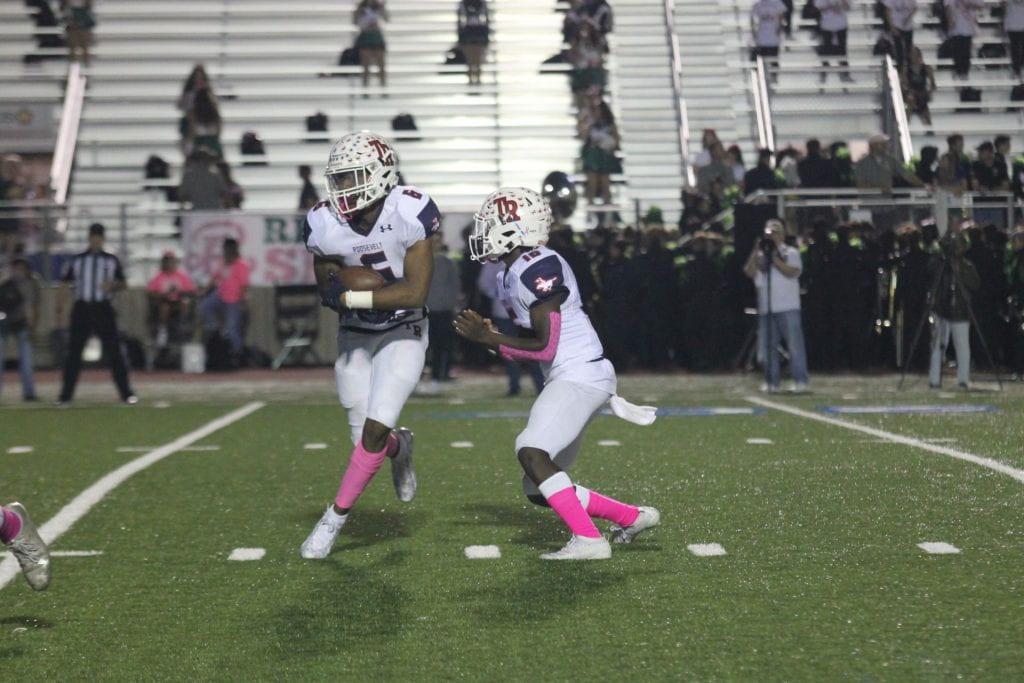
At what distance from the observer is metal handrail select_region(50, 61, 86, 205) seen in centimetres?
2456

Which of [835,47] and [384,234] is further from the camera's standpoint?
[835,47]

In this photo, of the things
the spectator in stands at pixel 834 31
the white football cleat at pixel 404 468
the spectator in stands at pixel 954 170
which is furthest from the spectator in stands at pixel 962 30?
the white football cleat at pixel 404 468

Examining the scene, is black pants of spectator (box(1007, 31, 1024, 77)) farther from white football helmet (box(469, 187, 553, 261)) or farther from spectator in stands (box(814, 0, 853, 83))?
white football helmet (box(469, 187, 553, 261))

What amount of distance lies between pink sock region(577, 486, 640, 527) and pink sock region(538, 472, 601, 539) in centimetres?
15

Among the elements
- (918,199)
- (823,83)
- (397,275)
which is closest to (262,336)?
(918,199)

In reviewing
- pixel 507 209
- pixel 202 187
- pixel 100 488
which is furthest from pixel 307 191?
pixel 507 209

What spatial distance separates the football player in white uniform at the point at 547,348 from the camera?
22.1ft

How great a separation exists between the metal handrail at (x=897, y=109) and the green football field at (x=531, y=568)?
1403 cm

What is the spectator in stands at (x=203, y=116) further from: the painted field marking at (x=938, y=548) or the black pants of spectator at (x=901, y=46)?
the painted field marking at (x=938, y=548)

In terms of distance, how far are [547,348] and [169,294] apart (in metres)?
14.8

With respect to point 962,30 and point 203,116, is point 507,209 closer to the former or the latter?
point 203,116

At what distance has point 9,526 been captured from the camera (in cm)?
582

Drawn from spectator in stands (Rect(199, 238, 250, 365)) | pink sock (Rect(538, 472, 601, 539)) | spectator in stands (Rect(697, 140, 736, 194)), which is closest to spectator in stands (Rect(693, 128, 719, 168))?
spectator in stands (Rect(697, 140, 736, 194))

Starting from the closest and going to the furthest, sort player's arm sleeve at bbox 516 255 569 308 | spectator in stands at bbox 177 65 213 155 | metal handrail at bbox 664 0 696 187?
1. player's arm sleeve at bbox 516 255 569 308
2. spectator in stands at bbox 177 65 213 155
3. metal handrail at bbox 664 0 696 187
